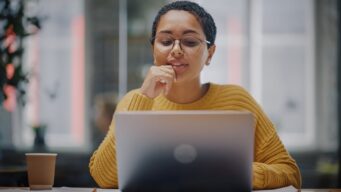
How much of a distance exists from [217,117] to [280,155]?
2.05ft

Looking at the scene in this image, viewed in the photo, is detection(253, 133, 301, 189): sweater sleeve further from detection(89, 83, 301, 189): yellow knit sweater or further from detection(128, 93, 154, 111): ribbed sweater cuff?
detection(128, 93, 154, 111): ribbed sweater cuff

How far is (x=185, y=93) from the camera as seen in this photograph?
6.73ft

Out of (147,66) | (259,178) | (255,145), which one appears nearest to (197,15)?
(255,145)

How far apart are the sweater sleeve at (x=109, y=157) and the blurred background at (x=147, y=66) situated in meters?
4.33

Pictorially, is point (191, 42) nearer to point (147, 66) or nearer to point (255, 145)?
point (255, 145)

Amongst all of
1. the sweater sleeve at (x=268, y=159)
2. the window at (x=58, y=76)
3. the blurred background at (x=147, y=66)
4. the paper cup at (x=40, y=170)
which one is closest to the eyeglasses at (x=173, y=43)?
the sweater sleeve at (x=268, y=159)

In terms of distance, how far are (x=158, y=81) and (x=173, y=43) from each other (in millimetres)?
135

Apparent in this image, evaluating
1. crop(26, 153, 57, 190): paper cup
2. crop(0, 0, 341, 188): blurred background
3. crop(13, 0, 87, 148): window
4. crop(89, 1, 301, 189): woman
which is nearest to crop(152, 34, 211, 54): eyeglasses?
crop(89, 1, 301, 189): woman

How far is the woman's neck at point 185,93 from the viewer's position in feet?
6.70

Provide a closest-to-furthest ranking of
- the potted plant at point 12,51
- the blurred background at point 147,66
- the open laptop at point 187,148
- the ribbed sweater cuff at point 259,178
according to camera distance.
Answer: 1. the open laptop at point 187,148
2. the ribbed sweater cuff at point 259,178
3. the potted plant at point 12,51
4. the blurred background at point 147,66

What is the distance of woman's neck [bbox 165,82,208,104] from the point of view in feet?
6.70

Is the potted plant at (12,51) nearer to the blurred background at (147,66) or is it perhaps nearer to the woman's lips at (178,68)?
the woman's lips at (178,68)

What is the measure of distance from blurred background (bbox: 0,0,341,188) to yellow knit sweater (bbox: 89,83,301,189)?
426 centimetres

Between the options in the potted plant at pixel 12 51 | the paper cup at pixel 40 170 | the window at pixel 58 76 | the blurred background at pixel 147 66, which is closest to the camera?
the paper cup at pixel 40 170
